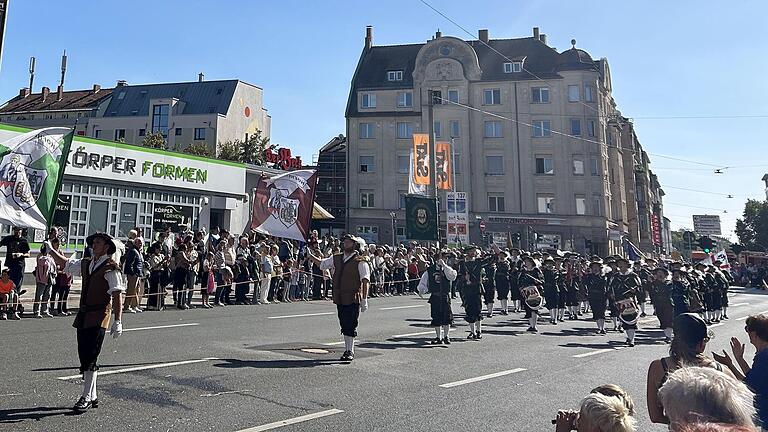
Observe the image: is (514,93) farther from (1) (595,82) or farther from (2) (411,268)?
(2) (411,268)

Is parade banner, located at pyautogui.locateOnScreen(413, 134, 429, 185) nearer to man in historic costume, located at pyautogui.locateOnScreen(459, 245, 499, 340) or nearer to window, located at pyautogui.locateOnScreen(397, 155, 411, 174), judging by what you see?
man in historic costume, located at pyautogui.locateOnScreen(459, 245, 499, 340)

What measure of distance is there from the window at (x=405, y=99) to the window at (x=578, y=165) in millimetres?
17504

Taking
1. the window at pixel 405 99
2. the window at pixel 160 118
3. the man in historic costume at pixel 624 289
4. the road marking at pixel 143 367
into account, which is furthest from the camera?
the window at pixel 160 118

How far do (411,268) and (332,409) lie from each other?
20.5 metres

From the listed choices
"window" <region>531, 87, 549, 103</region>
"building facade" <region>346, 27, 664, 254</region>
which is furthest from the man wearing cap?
"window" <region>531, 87, 549, 103</region>

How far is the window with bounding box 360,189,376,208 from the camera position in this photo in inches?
2098

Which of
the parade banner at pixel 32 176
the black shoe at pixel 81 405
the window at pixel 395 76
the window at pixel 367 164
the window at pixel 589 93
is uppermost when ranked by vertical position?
the window at pixel 395 76

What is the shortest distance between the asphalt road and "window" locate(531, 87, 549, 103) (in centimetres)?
4173

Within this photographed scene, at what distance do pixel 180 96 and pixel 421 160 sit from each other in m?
47.1

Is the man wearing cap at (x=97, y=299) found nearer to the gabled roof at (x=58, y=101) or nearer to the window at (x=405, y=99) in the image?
the window at (x=405, y=99)

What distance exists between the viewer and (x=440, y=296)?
Answer: 11.4 metres

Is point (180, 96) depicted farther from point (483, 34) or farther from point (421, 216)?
point (421, 216)

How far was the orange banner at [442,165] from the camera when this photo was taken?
1243 inches

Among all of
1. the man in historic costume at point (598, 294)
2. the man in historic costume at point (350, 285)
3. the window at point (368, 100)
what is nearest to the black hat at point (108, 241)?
the man in historic costume at point (350, 285)
